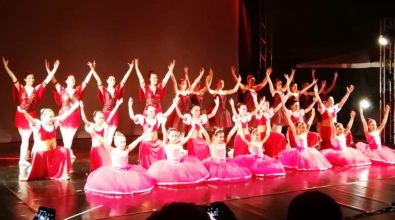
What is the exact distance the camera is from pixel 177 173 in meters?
5.41

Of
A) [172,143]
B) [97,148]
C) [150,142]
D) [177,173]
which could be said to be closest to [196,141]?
[150,142]

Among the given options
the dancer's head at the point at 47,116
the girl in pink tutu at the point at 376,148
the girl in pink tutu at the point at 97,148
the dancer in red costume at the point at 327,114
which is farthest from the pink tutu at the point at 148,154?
the girl in pink tutu at the point at 376,148

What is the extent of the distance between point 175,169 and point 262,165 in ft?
3.75

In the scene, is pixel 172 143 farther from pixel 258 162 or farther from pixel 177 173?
pixel 258 162

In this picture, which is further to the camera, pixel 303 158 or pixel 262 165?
pixel 303 158


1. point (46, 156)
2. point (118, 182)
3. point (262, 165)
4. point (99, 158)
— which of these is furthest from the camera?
point (262, 165)

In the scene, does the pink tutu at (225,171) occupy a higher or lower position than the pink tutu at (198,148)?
lower

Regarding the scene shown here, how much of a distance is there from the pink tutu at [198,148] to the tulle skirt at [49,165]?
168cm

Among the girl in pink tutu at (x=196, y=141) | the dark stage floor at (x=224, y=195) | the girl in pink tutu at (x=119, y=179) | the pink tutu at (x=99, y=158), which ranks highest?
the girl in pink tutu at (x=196, y=141)

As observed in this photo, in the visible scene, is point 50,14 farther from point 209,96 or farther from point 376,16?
point 376,16

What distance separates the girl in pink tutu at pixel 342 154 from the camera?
21.8ft

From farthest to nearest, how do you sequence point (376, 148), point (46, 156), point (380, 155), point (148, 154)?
point (376, 148), point (380, 155), point (148, 154), point (46, 156)

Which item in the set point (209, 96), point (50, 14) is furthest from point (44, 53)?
point (209, 96)

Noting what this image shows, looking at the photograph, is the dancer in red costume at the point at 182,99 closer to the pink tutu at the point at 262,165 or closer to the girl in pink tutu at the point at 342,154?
the pink tutu at the point at 262,165
